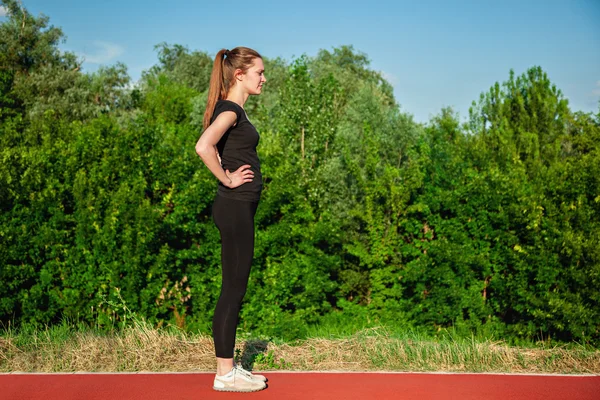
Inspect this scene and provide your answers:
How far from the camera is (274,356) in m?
4.95

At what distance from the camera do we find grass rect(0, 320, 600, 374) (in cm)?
466

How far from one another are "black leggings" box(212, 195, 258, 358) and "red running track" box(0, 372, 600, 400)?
37 cm

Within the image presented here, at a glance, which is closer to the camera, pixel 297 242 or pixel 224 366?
pixel 224 366

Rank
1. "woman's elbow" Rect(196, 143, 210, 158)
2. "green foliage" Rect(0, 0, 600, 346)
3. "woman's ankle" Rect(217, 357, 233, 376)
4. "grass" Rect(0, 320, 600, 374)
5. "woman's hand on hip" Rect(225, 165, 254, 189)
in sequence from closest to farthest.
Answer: "woman's elbow" Rect(196, 143, 210, 158) < "woman's hand on hip" Rect(225, 165, 254, 189) < "woman's ankle" Rect(217, 357, 233, 376) < "grass" Rect(0, 320, 600, 374) < "green foliage" Rect(0, 0, 600, 346)

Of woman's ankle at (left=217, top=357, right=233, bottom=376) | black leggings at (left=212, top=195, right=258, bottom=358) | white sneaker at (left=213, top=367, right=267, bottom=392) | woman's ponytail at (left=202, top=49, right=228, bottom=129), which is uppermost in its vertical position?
woman's ponytail at (left=202, top=49, right=228, bottom=129)

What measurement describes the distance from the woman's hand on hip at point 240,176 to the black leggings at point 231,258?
112 millimetres

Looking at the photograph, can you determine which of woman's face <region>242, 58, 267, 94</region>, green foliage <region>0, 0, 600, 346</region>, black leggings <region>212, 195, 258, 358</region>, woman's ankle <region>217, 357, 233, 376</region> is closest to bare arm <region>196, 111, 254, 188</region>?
black leggings <region>212, 195, 258, 358</region>

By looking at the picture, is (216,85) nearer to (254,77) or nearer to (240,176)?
(254,77)

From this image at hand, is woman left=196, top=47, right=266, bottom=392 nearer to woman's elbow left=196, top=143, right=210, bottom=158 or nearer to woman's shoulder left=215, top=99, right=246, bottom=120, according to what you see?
woman's shoulder left=215, top=99, right=246, bottom=120

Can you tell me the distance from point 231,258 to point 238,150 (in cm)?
65

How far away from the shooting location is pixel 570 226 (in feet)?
35.0

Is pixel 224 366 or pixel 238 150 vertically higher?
pixel 238 150

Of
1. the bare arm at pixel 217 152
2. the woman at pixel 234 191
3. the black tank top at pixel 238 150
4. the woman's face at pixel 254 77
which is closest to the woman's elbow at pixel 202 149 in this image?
the bare arm at pixel 217 152

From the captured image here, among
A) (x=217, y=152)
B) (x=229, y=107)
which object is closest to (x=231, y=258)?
(x=217, y=152)
